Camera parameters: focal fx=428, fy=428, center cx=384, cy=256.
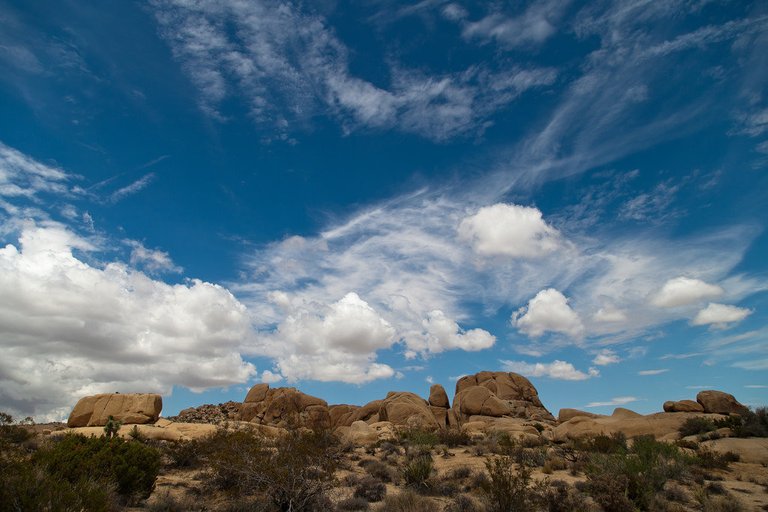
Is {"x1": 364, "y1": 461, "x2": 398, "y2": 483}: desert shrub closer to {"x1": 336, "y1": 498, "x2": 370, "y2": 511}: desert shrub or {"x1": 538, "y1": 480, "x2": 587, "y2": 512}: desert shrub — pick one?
{"x1": 336, "y1": 498, "x2": 370, "y2": 511}: desert shrub

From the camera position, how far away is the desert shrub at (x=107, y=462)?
1036cm

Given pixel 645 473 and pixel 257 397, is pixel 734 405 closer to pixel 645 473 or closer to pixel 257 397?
pixel 645 473

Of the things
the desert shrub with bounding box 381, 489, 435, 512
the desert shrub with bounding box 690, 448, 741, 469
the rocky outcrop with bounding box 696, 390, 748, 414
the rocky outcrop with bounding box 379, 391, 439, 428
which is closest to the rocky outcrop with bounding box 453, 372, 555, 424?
the rocky outcrop with bounding box 379, 391, 439, 428

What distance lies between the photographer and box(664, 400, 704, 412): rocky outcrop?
121ft

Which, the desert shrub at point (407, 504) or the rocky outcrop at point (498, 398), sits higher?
the rocky outcrop at point (498, 398)

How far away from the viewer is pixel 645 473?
533 inches

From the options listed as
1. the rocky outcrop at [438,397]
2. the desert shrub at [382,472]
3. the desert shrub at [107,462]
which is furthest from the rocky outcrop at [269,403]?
the desert shrub at [107,462]

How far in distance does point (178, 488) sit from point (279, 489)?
16.6 feet

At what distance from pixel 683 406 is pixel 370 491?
3594 cm

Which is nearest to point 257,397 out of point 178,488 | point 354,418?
point 354,418

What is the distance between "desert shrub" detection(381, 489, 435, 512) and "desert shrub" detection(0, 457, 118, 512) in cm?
657

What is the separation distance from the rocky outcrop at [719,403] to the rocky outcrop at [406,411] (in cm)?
2379

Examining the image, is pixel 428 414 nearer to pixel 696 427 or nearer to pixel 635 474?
pixel 696 427

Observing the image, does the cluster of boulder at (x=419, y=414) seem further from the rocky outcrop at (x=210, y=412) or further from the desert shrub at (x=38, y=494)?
the desert shrub at (x=38, y=494)
